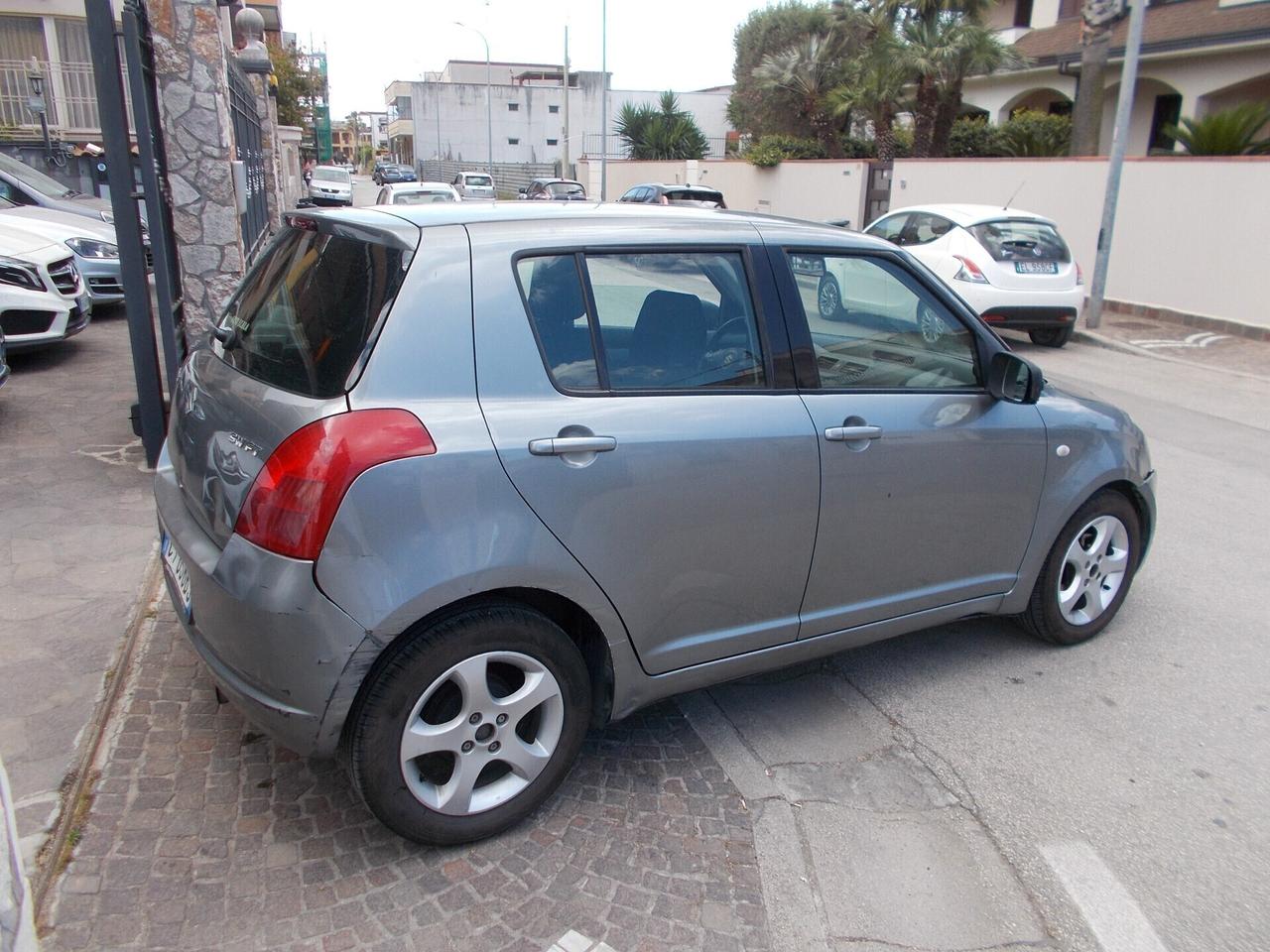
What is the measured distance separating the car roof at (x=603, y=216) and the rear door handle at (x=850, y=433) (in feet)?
2.14

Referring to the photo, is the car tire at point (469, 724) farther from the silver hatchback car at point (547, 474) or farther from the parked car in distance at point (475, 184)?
the parked car in distance at point (475, 184)

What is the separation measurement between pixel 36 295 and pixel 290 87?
3182cm

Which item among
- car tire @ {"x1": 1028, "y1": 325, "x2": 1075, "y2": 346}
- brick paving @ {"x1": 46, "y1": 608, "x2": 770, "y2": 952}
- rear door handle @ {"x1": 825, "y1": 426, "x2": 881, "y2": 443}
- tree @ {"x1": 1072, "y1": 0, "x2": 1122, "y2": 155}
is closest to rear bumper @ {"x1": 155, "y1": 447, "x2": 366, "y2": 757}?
brick paving @ {"x1": 46, "y1": 608, "x2": 770, "y2": 952}

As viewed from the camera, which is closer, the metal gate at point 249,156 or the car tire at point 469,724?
the car tire at point 469,724

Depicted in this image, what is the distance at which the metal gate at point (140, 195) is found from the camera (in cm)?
514

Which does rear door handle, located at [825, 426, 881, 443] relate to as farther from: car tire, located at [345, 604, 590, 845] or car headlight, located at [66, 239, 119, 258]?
car headlight, located at [66, 239, 119, 258]

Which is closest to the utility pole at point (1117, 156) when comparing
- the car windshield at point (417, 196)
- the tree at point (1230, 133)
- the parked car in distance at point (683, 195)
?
the tree at point (1230, 133)

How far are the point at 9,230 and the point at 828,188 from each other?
20055 mm

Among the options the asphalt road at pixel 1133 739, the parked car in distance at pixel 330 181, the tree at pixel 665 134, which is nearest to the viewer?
the asphalt road at pixel 1133 739

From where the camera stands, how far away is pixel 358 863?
9.03ft

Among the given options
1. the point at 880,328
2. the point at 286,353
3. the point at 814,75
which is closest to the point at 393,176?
the point at 814,75

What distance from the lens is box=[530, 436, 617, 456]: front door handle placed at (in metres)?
2.67

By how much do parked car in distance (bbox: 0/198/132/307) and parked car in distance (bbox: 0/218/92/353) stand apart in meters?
1.59

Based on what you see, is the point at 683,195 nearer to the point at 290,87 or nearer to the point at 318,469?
the point at 318,469
